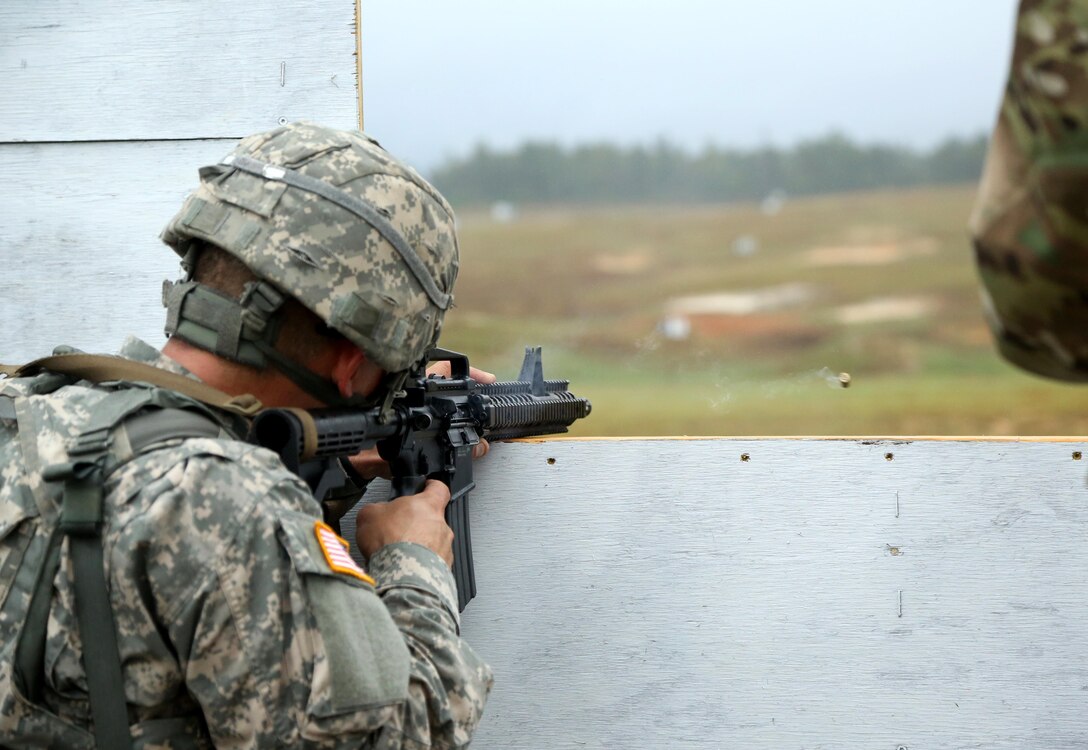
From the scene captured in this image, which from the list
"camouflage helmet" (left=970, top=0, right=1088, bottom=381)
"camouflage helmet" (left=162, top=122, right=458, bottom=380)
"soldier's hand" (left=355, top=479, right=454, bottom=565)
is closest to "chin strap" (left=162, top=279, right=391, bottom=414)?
"camouflage helmet" (left=162, top=122, right=458, bottom=380)

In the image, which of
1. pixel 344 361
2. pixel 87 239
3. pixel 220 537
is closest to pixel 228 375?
pixel 344 361

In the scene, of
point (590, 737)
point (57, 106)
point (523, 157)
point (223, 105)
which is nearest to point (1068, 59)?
point (590, 737)

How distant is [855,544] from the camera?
2604mm

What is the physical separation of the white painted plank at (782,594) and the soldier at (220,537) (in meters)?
0.83

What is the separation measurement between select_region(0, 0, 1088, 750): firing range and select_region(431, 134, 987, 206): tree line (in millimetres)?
1402

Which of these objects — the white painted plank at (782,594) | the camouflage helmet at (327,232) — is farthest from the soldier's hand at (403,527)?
the white painted plank at (782,594)

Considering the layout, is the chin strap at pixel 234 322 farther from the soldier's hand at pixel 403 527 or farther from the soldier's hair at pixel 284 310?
the soldier's hand at pixel 403 527

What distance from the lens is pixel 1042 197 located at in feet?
3.97

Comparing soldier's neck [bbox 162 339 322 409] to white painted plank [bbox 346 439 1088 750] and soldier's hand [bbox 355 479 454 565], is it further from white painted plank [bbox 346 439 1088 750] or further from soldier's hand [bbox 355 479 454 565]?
white painted plank [bbox 346 439 1088 750]

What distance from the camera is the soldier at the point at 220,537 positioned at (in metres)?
1.56

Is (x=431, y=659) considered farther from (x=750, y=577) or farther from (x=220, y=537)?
(x=750, y=577)

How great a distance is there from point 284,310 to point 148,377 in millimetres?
242

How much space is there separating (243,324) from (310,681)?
59cm

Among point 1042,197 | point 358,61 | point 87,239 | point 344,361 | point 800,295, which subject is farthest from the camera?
point 800,295
